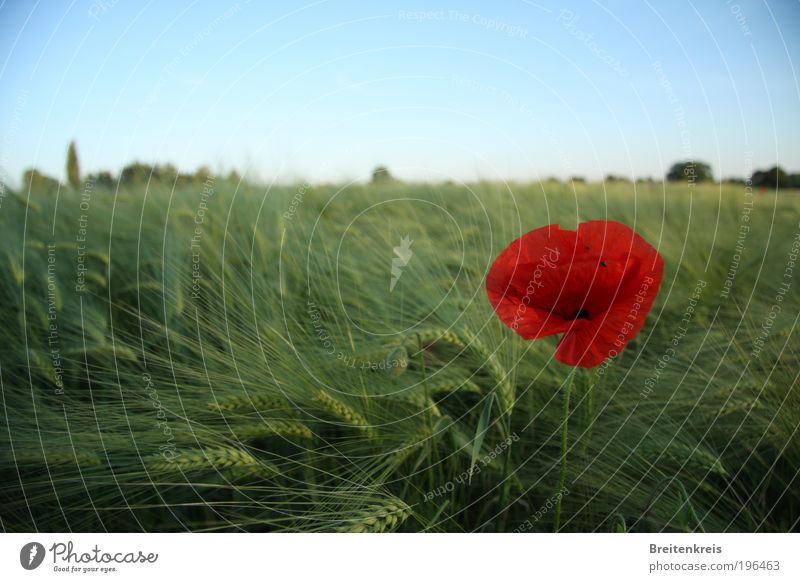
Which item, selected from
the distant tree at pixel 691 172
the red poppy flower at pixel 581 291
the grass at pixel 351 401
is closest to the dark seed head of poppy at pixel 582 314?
the red poppy flower at pixel 581 291

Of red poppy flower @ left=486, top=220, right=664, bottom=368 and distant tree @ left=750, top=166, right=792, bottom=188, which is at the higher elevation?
distant tree @ left=750, top=166, right=792, bottom=188

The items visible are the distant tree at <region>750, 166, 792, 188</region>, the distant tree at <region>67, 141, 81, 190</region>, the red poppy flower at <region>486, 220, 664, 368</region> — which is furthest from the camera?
the distant tree at <region>750, 166, 792, 188</region>

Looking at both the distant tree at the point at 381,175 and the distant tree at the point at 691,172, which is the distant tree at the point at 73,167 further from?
the distant tree at the point at 691,172

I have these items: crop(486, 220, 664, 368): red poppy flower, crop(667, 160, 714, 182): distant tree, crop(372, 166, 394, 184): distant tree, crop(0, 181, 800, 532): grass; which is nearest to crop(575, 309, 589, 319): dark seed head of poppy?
crop(486, 220, 664, 368): red poppy flower

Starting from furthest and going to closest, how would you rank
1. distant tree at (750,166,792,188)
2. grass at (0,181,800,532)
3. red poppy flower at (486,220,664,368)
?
distant tree at (750,166,792,188)
grass at (0,181,800,532)
red poppy flower at (486,220,664,368)

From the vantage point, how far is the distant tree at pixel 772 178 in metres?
0.96

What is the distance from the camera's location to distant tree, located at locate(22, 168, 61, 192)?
0.89m

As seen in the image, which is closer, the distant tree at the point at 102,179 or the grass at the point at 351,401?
the grass at the point at 351,401

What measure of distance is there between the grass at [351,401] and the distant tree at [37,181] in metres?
0.02

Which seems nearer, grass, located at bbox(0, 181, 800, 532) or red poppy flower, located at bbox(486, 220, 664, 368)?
red poppy flower, located at bbox(486, 220, 664, 368)

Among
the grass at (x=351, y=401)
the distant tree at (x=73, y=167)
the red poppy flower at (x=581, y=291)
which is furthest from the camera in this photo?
the distant tree at (x=73, y=167)

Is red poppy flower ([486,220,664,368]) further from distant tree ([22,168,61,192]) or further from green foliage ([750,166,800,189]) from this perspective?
distant tree ([22,168,61,192])

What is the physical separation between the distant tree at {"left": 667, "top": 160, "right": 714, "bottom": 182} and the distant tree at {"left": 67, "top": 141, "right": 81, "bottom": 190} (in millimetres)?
819

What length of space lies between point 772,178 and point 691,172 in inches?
4.7
